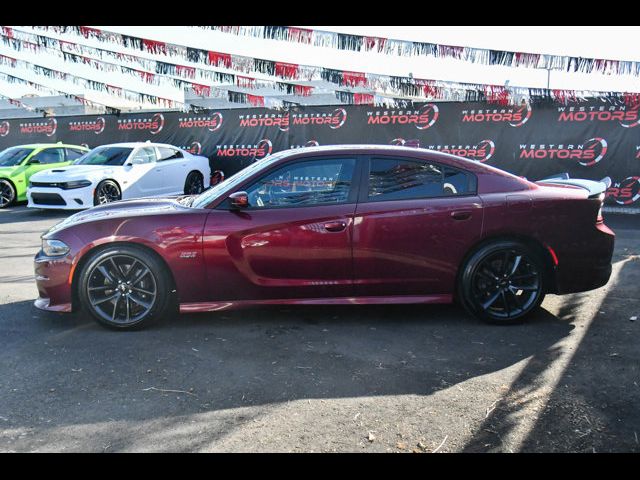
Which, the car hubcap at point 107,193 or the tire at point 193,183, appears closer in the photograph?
the car hubcap at point 107,193

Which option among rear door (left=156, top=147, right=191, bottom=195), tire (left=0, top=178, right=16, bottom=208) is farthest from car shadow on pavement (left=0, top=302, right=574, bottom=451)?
tire (left=0, top=178, right=16, bottom=208)

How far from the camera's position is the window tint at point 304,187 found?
451 cm

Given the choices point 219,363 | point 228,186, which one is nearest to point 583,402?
point 219,363

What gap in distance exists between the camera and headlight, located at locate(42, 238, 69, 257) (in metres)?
4.42

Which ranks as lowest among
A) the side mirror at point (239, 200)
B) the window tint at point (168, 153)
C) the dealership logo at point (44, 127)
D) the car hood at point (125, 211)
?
the car hood at point (125, 211)

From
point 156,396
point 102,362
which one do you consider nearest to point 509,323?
point 156,396

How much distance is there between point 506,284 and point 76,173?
9.54 meters

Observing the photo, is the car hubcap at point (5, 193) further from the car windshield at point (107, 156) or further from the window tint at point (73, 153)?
the car windshield at point (107, 156)

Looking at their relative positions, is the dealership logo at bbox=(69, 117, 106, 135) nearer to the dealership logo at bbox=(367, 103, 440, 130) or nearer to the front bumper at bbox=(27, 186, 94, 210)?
the front bumper at bbox=(27, 186, 94, 210)

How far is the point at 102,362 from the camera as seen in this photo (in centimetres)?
380

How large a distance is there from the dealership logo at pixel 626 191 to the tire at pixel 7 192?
13.2 meters

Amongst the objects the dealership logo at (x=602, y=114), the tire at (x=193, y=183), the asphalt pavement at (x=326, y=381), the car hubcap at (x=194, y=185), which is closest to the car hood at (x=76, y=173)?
the tire at (x=193, y=183)

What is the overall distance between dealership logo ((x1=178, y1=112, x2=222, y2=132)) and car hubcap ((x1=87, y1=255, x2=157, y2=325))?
11.1 meters
